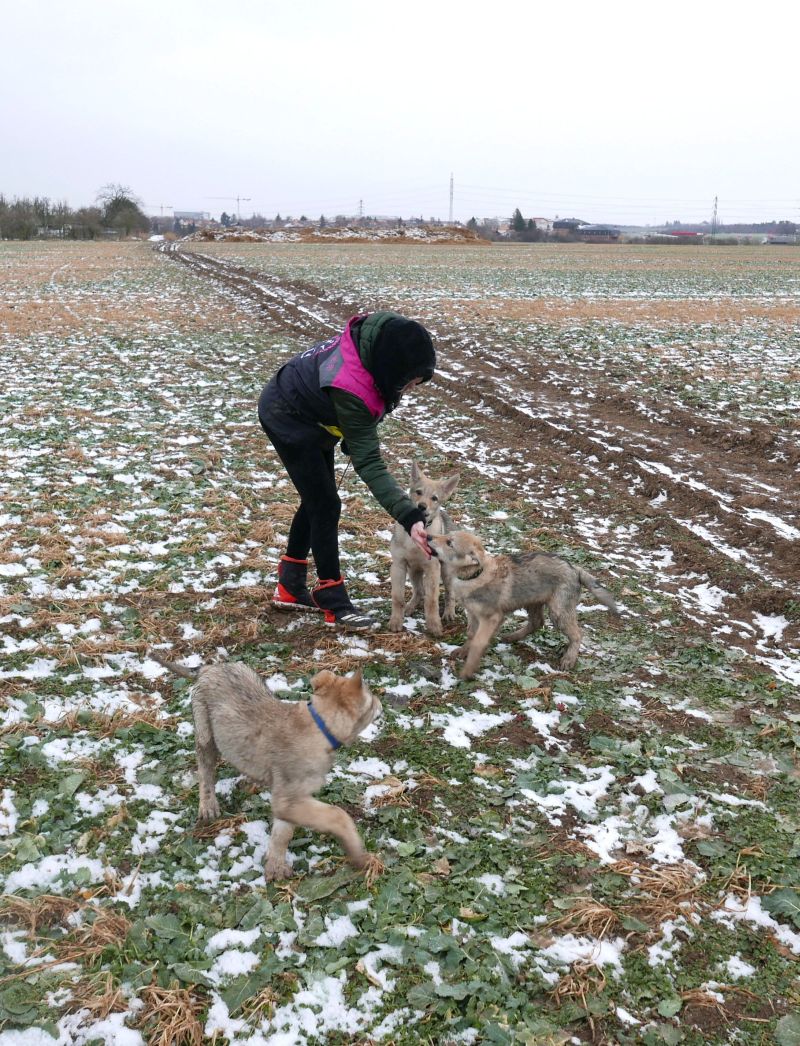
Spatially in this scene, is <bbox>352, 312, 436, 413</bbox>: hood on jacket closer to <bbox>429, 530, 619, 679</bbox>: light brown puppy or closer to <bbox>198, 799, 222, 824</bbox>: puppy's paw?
<bbox>429, 530, 619, 679</bbox>: light brown puppy

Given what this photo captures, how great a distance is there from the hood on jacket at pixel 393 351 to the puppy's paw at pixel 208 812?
114 inches

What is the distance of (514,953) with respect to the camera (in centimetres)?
326

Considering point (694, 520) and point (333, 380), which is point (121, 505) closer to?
point (333, 380)

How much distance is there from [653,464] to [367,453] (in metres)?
6.05

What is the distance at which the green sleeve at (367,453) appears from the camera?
17.0 feet

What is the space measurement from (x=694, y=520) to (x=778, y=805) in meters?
4.59

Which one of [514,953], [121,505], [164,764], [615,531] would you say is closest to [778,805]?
[514,953]

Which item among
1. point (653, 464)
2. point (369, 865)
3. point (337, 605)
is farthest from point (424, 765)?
point (653, 464)

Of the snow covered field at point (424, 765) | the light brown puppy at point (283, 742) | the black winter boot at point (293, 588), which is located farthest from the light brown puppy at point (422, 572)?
the light brown puppy at point (283, 742)

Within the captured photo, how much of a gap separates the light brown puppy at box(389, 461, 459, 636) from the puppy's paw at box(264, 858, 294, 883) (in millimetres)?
2645

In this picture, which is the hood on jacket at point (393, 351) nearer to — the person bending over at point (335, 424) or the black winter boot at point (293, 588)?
the person bending over at point (335, 424)

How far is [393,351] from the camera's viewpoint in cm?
493

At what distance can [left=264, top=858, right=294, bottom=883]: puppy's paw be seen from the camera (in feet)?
11.8

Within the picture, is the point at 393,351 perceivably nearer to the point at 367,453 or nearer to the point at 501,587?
the point at 367,453
